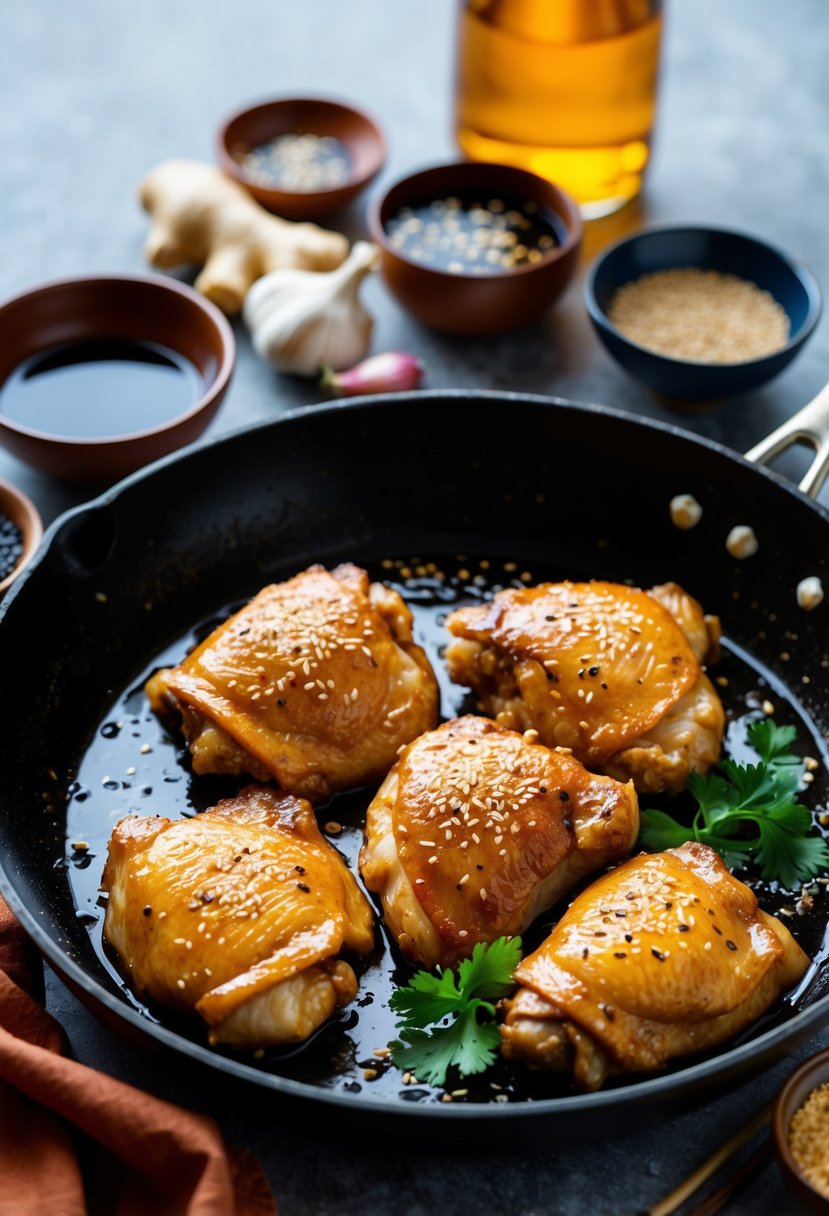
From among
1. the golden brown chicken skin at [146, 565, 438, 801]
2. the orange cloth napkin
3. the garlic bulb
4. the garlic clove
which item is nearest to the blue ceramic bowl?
the garlic clove

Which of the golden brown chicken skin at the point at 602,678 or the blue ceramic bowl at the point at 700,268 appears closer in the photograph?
the golden brown chicken skin at the point at 602,678

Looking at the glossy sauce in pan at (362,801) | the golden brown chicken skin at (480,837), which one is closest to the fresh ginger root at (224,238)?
the glossy sauce in pan at (362,801)

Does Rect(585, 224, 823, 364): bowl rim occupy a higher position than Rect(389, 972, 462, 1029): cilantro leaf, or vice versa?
Rect(585, 224, 823, 364): bowl rim

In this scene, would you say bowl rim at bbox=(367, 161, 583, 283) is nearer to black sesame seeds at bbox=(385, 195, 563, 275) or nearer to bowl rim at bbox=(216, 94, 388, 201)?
black sesame seeds at bbox=(385, 195, 563, 275)

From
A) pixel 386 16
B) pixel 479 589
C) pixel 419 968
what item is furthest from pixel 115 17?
pixel 419 968

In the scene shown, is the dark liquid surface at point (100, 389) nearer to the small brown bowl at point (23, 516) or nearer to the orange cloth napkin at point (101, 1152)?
the small brown bowl at point (23, 516)

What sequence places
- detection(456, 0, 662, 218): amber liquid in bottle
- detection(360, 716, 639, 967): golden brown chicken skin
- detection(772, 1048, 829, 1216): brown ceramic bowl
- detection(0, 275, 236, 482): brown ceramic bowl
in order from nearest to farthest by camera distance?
detection(772, 1048, 829, 1216): brown ceramic bowl, detection(360, 716, 639, 967): golden brown chicken skin, detection(0, 275, 236, 482): brown ceramic bowl, detection(456, 0, 662, 218): amber liquid in bottle

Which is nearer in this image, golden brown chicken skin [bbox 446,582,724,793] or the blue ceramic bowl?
golden brown chicken skin [bbox 446,582,724,793]

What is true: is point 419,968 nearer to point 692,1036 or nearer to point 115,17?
point 692,1036
